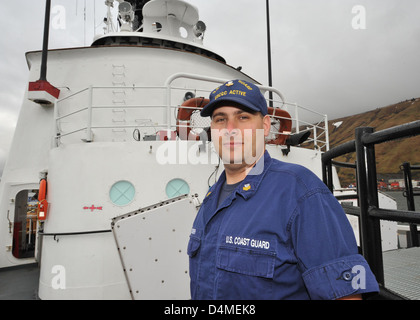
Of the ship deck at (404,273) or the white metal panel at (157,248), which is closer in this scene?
the ship deck at (404,273)

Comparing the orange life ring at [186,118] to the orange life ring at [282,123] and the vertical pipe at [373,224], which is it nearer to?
the orange life ring at [282,123]

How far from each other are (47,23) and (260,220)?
7.59 metres

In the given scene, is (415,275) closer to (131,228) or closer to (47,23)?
(131,228)

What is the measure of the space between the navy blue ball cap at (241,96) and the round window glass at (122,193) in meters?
3.05

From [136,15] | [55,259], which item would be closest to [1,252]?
[55,259]

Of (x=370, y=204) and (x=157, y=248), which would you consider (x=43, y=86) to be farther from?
(x=370, y=204)

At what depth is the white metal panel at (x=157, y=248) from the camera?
110 inches

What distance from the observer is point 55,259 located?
4.02 m

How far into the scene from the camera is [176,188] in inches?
157

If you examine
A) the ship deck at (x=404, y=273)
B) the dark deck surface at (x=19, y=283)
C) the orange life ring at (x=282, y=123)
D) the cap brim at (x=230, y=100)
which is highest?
the orange life ring at (x=282, y=123)

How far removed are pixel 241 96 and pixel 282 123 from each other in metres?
3.92

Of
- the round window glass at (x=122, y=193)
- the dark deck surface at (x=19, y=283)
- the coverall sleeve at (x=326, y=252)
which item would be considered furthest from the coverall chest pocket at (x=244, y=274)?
the dark deck surface at (x=19, y=283)

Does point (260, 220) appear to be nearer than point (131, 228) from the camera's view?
Yes
